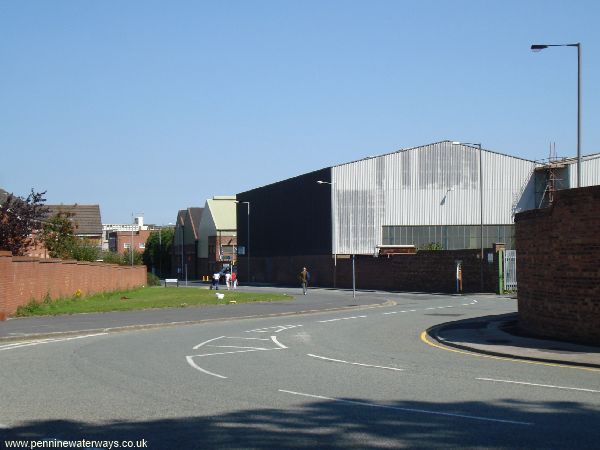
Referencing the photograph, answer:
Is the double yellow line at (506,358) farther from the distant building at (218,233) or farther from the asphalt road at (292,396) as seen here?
the distant building at (218,233)

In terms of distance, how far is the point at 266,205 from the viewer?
87.6 meters

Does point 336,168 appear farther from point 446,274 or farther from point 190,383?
point 190,383

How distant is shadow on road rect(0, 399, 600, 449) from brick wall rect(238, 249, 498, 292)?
134ft

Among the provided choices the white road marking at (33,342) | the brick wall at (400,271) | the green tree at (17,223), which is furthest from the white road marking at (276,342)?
the brick wall at (400,271)

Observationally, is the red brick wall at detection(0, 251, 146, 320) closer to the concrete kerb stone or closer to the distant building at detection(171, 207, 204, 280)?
the concrete kerb stone

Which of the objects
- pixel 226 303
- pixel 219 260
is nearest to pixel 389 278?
pixel 226 303

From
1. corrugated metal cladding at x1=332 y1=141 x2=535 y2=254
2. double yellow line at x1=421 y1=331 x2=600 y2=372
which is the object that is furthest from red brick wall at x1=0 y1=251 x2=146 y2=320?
corrugated metal cladding at x1=332 y1=141 x2=535 y2=254

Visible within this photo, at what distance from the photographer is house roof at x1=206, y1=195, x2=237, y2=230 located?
353 feet

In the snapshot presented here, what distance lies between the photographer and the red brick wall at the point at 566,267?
18.4 metres

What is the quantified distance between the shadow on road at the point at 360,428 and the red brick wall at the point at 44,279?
2203 centimetres

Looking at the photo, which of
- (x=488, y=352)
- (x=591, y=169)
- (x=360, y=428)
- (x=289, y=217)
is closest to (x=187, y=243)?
(x=289, y=217)

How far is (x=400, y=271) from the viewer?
60.5 meters

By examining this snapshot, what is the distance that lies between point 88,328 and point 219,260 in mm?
79605

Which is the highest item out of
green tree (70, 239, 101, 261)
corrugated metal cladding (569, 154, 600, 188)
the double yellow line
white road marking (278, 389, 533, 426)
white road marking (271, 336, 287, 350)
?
corrugated metal cladding (569, 154, 600, 188)
